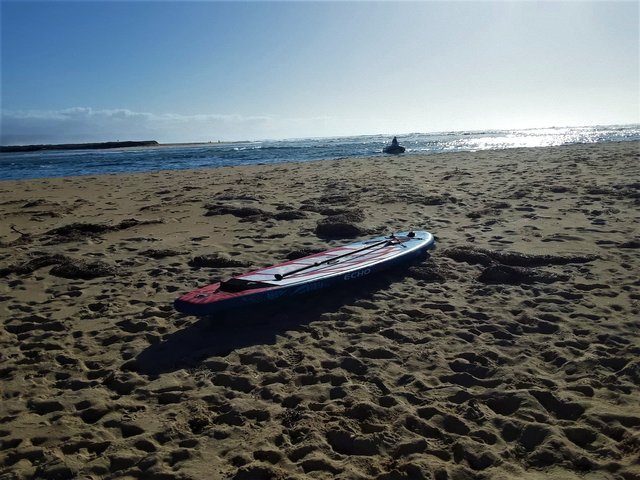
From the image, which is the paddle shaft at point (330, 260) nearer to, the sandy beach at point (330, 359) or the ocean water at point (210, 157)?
the sandy beach at point (330, 359)

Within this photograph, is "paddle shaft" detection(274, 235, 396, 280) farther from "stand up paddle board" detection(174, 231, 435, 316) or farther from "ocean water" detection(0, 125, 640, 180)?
"ocean water" detection(0, 125, 640, 180)

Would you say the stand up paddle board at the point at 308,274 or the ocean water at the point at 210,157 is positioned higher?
the ocean water at the point at 210,157

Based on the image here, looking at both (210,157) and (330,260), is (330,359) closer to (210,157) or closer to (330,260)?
(330,260)

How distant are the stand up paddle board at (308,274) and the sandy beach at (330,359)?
0.78ft

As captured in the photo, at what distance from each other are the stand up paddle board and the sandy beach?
238 mm

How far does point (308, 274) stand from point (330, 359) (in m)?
1.63

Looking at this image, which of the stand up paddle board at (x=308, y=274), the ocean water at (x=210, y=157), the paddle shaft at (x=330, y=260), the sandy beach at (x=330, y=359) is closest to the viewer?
the sandy beach at (x=330, y=359)

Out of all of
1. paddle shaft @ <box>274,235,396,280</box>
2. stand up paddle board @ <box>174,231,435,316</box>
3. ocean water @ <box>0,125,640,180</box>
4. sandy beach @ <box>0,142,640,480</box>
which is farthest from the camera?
ocean water @ <box>0,125,640,180</box>

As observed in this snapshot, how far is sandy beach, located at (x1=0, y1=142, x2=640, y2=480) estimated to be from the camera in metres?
2.92

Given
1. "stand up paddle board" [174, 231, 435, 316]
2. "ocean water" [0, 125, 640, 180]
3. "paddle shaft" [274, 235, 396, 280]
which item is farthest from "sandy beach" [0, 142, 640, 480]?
"ocean water" [0, 125, 640, 180]

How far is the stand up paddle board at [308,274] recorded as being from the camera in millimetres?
4695

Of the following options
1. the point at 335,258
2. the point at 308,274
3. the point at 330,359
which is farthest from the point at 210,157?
the point at 330,359

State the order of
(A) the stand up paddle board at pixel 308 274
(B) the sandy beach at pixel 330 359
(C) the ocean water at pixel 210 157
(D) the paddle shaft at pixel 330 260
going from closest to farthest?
(B) the sandy beach at pixel 330 359, (A) the stand up paddle board at pixel 308 274, (D) the paddle shaft at pixel 330 260, (C) the ocean water at pixel 210 157

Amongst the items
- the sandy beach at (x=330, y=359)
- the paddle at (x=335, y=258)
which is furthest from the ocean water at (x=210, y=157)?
the paddle at (x=335, y=258)
